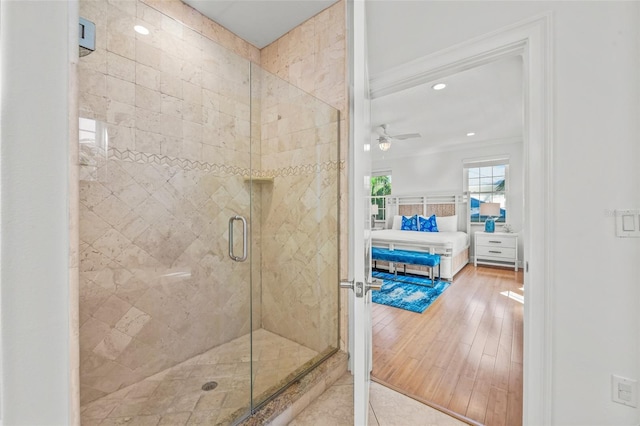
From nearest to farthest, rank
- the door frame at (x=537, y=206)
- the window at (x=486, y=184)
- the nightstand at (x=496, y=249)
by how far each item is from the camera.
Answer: the door frame at (x=537, y=206)
the nightstand at (x=496, y=249)
the window at (x=486, y=184)

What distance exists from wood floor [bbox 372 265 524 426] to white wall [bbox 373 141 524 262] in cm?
232

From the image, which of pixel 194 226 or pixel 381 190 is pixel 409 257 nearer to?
pixel 381 190

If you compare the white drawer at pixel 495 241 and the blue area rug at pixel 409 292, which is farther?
the white drawer at pixel 495 241

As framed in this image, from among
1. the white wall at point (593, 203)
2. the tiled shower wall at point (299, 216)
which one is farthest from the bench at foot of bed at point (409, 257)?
the white wall at point (593, 203)

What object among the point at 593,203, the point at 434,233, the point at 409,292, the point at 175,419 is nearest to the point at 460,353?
the point at 409,292

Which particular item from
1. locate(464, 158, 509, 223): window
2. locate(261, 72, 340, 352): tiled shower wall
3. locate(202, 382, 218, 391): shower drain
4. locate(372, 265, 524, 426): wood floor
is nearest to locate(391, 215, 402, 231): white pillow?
locate(464, 158, 509, 223): window

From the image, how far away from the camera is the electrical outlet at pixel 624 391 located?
1119mm

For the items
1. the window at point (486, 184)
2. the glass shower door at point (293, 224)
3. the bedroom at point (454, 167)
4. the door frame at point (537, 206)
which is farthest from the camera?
the window at point (486, 184)

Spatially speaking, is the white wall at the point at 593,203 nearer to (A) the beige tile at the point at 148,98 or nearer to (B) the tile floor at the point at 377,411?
(B) the tile floor at the point at 377,411

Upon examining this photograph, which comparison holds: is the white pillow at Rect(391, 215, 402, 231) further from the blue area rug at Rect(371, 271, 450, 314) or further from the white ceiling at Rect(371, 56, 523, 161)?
the blue area rug at Rect(371, 271, 450, 314)

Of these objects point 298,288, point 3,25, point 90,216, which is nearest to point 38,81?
point 3,25

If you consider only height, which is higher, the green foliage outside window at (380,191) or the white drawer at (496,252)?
the green foliage outside window at (380,191)

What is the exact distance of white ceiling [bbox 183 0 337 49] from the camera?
193cm

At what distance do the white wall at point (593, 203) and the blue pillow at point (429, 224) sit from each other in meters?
4.55
